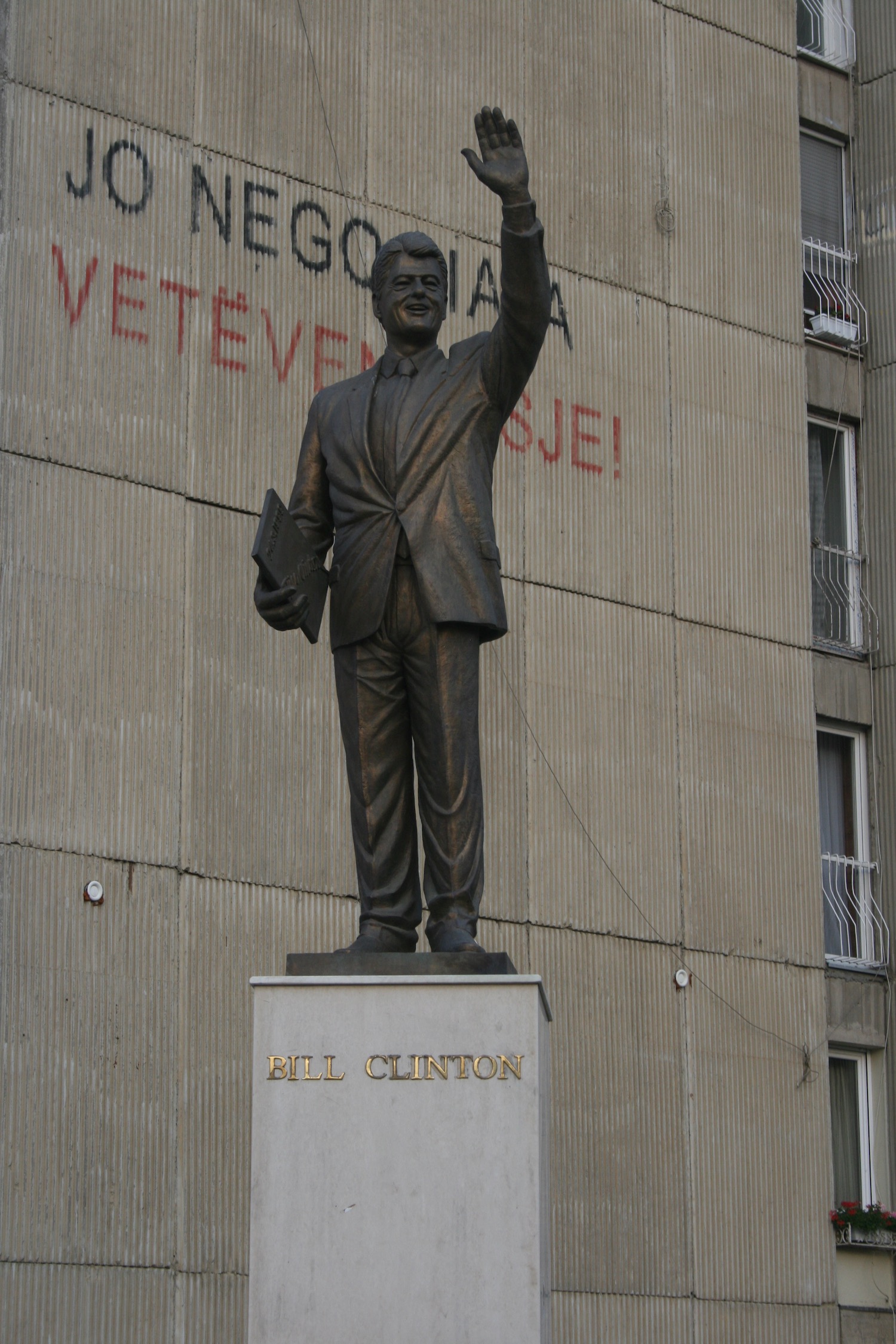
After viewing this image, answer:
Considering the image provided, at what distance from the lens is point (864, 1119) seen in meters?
20.5

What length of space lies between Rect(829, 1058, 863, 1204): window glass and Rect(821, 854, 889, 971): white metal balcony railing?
99cm

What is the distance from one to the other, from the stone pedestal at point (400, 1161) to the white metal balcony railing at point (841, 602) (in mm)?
14029

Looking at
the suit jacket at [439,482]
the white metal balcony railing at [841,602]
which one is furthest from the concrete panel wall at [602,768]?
the suit jacket at [439,482]

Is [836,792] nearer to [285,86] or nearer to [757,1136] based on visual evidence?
[757,1136]

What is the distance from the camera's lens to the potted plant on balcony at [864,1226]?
19.4 m

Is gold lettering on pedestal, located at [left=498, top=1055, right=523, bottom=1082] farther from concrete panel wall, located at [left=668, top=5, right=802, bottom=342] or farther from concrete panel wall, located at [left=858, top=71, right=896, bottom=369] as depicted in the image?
concrete panel wall, located at [left=858, top=71, right=896, bottom=369]

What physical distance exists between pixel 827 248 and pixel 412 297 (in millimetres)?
14491

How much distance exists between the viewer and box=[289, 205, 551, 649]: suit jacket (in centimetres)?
883

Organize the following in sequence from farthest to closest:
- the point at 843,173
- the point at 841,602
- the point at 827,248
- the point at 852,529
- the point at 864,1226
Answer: the point at 843,173 < the point at 827,248 < the point at 852,529 < the point at 841,602 < the point at 864,1226

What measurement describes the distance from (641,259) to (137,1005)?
865cm

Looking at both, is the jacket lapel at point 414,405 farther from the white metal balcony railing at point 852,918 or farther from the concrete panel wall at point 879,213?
the concrete panel wall at point 879,213

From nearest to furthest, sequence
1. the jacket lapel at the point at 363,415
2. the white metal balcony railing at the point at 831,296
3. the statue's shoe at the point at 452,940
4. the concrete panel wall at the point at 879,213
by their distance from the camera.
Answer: the statue's shoe at the point at 452,940, the jacket lapel at the point at 363,415, the white metal balcony railing at the point at 831,296, the concrete panel wall at the point at 879,213

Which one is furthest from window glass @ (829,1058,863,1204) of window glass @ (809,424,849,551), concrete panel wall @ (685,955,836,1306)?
window glass @ (809,424,849,551)

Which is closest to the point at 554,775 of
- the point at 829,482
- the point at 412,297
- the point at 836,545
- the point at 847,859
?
the point at 847,859
